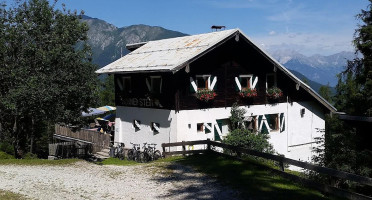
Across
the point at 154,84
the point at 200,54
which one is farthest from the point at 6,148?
the point at 200,54

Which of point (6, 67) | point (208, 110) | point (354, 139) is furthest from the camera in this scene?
point (208, 110)

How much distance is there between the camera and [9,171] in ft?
55.8

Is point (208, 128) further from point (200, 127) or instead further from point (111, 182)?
point (111, 182)

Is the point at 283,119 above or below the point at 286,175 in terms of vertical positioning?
above

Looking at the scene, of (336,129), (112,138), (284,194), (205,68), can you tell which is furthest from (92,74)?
(284,194)

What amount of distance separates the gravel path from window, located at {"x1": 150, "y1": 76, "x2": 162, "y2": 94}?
8740 mm

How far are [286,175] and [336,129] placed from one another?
6.61m

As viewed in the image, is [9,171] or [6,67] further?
[6,67]

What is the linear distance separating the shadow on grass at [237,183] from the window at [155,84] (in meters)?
9.49

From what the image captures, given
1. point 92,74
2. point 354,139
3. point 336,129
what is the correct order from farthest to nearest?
point 92,74, point 336,129, point 354,139

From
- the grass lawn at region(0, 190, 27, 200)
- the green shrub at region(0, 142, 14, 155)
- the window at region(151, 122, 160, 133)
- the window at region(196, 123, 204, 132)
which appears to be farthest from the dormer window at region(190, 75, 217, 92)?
the grass lawn at region(0, 190, 27, 200)

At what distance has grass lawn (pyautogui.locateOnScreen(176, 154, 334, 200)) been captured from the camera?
35.7ft

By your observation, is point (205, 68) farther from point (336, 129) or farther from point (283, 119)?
point (336, 129)

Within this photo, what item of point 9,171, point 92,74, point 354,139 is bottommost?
point 9,171
